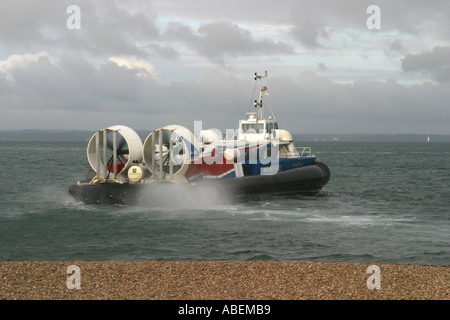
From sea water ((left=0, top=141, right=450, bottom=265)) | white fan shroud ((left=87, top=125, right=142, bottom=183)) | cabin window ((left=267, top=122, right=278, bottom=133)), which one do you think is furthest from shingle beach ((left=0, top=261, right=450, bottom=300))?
cabin window ((left=267, top=122, right=278, bottom=133))

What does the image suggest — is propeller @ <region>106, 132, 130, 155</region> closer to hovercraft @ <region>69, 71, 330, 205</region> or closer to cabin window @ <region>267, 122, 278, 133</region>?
hovercraft @ <region>69, 71, 330, 205</region>

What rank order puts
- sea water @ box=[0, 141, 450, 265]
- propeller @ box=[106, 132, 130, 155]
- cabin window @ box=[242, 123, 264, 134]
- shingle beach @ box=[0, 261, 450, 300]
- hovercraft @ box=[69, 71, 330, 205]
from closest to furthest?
shingle beach @ box=[0, 261, 450, 300] < sea water @ box=[0, 141, 450, 265] < hovercraft @ box=[69, 71, 330, 205] < propeller @ box=[106, 132, 130, 155] < cabin window @ box=[242, 123, 264, 134]

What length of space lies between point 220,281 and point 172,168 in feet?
37.0

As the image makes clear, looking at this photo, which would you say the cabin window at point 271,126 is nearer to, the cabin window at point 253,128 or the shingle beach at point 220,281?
the cabin window at point 253,128

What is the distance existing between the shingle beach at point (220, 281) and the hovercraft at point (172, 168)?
9256 millimetres

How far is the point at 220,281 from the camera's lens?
782 cm

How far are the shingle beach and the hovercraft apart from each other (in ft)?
30.4

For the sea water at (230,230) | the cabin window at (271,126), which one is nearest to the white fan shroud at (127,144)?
the sea water at (230,230)

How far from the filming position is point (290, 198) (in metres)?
21.5

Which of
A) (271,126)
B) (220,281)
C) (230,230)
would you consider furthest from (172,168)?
(220,281)

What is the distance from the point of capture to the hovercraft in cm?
1814

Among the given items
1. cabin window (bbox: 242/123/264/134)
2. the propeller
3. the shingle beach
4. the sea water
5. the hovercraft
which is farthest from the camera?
cabin window (bbox: 242/123/264/134)

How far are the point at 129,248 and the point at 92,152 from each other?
26.8 ft

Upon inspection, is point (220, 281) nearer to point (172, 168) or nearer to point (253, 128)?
point (172, 168)
